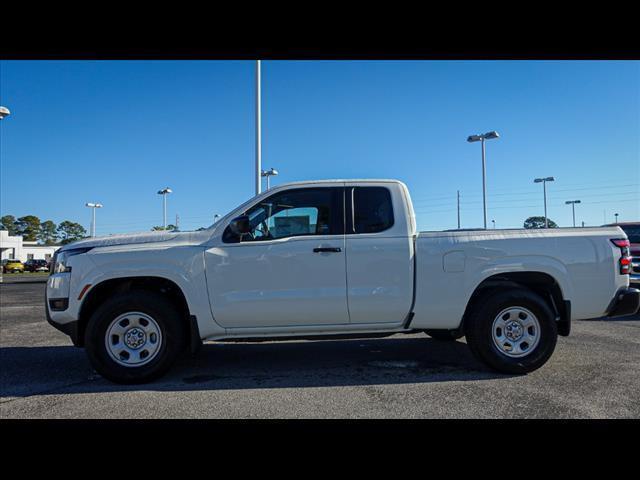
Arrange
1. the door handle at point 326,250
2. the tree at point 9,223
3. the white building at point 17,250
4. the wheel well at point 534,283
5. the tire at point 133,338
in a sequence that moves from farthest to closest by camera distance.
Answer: the tree at point 9,223
the white building at point 17,250
the wheel well at point 534,283
the door handle at point 326,250
the tire at point 133,338

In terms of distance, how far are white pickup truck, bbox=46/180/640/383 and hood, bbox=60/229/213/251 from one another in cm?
2

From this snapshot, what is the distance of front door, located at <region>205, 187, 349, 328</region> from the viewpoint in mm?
4504

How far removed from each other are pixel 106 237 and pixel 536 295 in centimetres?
484

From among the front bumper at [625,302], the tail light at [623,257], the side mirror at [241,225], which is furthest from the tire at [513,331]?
the side mirror at [241,225]

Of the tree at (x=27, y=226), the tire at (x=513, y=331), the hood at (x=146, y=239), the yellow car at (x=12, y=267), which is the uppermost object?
the tree at (x=27, y=226)

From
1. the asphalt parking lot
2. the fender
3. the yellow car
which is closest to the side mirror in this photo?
the fender

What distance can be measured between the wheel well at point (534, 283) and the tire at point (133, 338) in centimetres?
317

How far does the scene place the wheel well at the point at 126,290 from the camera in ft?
14.8

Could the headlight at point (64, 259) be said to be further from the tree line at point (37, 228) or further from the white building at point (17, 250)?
the tree line at point (37, 228)

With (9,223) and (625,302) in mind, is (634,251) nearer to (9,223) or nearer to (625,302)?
(625,302)

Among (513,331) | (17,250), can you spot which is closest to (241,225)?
(513,331)

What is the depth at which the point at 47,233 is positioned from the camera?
5005 inches

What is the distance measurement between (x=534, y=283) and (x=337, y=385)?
2.54m
